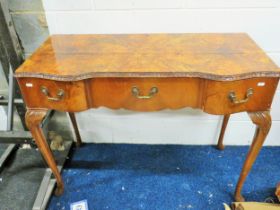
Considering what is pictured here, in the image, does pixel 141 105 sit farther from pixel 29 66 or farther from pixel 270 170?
pixel 270 170

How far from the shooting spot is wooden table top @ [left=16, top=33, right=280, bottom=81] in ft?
2.83

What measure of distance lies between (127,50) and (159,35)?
23 centimetres

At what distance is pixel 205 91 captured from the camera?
90 cm

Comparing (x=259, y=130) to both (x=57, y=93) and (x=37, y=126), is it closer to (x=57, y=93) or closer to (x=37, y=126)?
(x=57, y=93)

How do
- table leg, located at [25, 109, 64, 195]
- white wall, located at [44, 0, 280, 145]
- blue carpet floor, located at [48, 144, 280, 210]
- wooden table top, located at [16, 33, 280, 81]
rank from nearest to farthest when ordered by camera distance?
wooden table top, located at [16, 33, 280, 81], table leg, located at [25, 109, 64, 195], white wall, located at [44, 0, 280, 145], blue carpet floor, located at [48, 144, 280, 210]

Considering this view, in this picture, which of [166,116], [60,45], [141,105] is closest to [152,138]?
[166,116]

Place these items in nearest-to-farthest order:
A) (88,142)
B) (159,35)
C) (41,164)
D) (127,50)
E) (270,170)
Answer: (127,50) → (159,35) → (270,170) → (41,164) → (88,142)

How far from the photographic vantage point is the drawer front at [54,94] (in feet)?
2.98

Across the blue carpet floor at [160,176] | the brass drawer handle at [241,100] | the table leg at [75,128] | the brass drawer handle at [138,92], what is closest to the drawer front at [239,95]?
the brass drawer handle at [241,100]

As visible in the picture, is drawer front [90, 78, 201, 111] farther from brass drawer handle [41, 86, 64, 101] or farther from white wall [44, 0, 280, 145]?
white wall [44, 0, 280, 145]

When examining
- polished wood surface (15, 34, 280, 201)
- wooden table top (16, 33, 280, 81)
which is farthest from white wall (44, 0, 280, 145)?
polished wood surface (15, 34, 280, 201)

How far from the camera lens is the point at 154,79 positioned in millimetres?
889

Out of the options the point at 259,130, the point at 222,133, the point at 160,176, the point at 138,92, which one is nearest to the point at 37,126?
the point at 138,92

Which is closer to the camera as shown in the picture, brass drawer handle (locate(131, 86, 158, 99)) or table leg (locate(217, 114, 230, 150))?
brass drawer handle (locate(131, 86, 158, 99))
